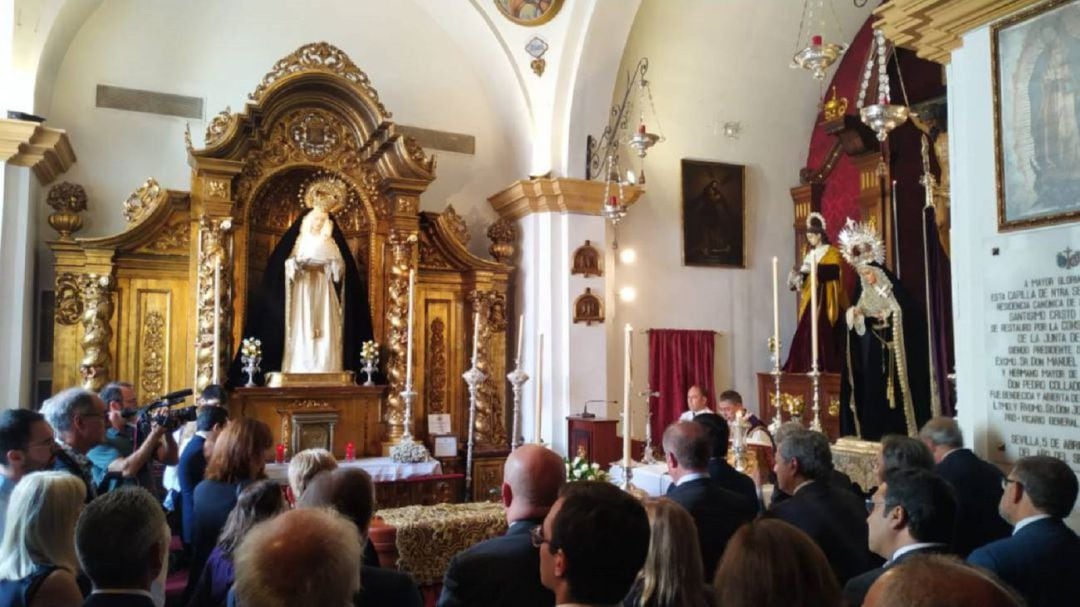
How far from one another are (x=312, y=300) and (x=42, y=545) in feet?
20.3

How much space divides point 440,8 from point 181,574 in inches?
272

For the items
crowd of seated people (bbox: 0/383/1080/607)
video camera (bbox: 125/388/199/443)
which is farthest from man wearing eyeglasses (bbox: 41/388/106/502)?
video camera (bbox: 125/388/199/443)

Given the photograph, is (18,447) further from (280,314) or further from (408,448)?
(280,314)

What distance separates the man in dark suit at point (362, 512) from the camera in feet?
7.68

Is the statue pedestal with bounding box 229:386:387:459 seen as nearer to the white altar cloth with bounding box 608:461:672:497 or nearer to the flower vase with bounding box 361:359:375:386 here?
the flower vase with bounding box 361:359:375:386

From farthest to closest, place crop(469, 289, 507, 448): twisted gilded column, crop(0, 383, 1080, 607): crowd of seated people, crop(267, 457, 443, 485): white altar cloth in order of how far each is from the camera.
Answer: crop(469, 289, 507, 448): twisted gilded column < crop(267, 457, 443, 485): white altar cloth < crop(0, 383, 1080, 607): crowd of seated people

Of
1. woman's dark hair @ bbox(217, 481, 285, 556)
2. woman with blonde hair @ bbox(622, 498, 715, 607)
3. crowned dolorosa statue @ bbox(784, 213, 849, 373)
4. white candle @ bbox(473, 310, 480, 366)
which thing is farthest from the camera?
crowned dolorosa statue @ bbox(784, 213, 849, 373)

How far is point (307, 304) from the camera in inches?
332

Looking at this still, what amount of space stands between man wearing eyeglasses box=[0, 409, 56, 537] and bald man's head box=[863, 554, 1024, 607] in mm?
3201

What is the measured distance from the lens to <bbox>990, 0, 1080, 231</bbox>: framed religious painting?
12.4 ft

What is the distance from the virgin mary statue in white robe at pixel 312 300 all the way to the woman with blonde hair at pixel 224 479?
4.88 meters

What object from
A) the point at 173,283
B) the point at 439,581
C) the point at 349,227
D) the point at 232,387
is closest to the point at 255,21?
the point at 349,227

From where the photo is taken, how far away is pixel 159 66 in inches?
338

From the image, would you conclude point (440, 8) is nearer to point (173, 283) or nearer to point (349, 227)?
point (349, 227)
